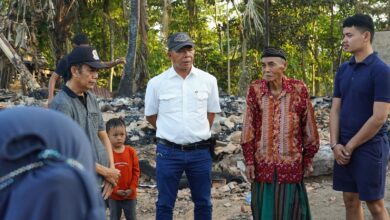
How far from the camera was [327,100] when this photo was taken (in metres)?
13.9

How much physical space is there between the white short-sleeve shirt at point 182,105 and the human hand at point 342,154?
1.08m

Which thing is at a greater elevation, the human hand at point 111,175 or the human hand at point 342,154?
the human hand at point 342,154

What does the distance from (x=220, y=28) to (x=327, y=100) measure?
13.1 m

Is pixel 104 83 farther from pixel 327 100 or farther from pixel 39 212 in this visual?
pixel 39 212

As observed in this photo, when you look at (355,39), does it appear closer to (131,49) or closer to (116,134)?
(116,134)

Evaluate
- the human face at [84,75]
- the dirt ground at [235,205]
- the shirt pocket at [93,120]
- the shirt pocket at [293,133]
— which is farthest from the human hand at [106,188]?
the dirt ground at [235,205]

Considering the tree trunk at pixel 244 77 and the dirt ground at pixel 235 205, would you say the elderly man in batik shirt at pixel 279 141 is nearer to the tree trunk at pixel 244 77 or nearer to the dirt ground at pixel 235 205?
the dirt ground at pixel 235 205

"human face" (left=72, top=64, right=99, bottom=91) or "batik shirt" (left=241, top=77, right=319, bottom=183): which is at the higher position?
"human face" (left=72, top=64, right=99, bottom=91)

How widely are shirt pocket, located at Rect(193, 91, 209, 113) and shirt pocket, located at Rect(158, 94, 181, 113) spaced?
0.47 ft

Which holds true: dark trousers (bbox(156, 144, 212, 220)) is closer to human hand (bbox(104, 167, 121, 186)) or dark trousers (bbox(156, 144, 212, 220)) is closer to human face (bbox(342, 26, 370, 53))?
human hand (bbox(104, 167, 121, 186))

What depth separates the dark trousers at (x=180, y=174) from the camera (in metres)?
4.56

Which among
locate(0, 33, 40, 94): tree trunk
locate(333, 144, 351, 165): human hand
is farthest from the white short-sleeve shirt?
locate(0, 33, 40, 94): tree trunk

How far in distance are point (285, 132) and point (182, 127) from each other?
853mm

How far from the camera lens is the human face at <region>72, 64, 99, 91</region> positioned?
355 centimetres
